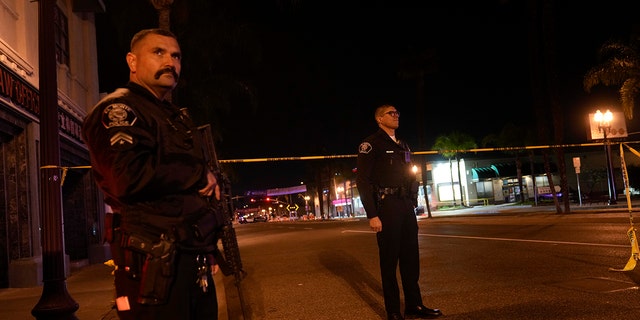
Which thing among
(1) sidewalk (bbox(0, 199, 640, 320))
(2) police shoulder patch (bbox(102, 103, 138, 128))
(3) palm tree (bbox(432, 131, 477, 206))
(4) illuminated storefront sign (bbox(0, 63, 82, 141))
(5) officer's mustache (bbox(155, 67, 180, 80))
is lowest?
(1) sidewalk (bbox(0, 199, 640, 320))

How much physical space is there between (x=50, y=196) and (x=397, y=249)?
149 inches

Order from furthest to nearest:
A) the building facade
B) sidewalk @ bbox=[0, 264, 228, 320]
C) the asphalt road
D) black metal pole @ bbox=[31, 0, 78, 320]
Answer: the building facade, sidewalk @ bbox=[0, 264, 228, 320], black metal pole @ bbox=[31, 0, 78, 320], the asphalt road

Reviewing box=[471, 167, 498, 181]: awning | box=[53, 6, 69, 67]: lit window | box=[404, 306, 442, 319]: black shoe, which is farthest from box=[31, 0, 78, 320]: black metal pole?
box=[471, 167, 498, 181]: awning

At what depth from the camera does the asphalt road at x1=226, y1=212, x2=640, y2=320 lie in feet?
17.0

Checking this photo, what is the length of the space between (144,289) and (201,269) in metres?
0.29

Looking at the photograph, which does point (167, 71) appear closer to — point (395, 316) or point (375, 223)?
point (375, 223)


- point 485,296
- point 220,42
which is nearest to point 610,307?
point 485,296

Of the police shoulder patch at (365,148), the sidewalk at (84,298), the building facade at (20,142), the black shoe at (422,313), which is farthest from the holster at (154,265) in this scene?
the building facade at (20,142)

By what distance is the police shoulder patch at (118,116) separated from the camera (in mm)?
2146

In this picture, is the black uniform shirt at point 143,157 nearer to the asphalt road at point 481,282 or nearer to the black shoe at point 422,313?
the asphalt road at point 481,282

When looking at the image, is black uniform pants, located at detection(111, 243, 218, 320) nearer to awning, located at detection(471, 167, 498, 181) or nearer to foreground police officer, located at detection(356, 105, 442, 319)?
foreground police officer, located at detection(356, 105, 442, 319)

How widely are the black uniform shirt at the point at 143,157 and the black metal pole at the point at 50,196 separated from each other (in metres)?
3.88

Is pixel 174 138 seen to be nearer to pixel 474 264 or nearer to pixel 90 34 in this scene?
pixel 474 264

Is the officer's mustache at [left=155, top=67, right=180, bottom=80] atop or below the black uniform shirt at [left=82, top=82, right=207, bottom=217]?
atop
